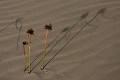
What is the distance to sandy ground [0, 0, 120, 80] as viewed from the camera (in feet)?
9.84

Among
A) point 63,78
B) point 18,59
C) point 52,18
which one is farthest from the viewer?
point 52,18

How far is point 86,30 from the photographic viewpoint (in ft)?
11.9

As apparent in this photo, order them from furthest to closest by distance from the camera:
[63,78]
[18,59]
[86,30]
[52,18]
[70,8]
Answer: [70,8], [52,18], [86,30], [18,59], [63,78]

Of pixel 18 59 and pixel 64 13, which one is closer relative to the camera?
pixel 18 59

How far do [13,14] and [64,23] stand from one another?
0.78 metres

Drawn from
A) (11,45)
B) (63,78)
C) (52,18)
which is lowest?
(63,78)

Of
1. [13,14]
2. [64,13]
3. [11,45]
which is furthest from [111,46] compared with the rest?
[13,14]

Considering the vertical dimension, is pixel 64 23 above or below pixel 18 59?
above

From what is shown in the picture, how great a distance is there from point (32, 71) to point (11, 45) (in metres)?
0.54

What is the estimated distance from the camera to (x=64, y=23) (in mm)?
3781

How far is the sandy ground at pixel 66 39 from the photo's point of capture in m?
3.00

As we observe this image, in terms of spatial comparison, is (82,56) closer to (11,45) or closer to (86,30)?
(86,30)

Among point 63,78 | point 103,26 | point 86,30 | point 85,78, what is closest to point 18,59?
point 63,78

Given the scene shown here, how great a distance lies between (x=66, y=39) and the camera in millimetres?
3461
